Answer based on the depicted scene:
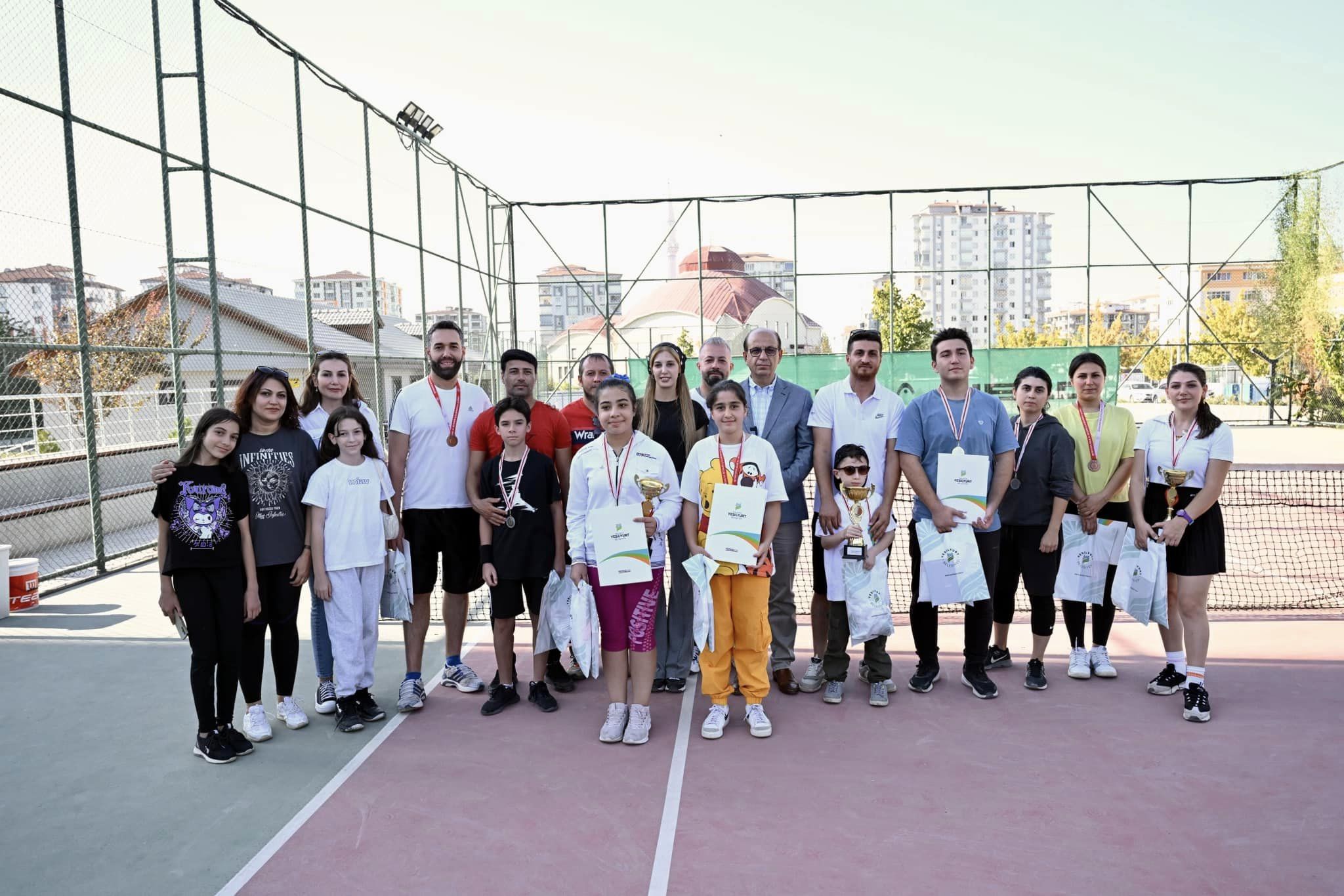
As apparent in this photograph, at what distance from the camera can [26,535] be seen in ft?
32.0

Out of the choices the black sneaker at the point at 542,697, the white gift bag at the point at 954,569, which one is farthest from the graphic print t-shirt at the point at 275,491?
the white gift bag at the point at 954,569

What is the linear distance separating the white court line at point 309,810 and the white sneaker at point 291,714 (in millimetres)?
406

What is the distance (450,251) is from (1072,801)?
15.3m

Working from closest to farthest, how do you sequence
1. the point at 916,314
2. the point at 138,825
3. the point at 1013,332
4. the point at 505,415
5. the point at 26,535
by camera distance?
the point at 138,825, the point at 505,415, the point at 26,535, the point at 916,314, the point at 1013,332

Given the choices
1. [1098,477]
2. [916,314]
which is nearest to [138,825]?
[1098,477]

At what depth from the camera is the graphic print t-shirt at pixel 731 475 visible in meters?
4.36

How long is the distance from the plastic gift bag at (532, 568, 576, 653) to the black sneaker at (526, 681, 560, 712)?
0.30 meters

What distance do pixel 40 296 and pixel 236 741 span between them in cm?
620

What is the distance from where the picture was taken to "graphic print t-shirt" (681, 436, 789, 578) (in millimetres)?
4359

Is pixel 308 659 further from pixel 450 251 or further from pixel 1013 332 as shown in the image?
pixel 1013 332

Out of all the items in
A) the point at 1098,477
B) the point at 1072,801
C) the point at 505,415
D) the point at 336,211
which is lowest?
the point at 1072,801

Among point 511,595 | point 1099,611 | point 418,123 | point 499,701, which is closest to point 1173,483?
point 1099,611

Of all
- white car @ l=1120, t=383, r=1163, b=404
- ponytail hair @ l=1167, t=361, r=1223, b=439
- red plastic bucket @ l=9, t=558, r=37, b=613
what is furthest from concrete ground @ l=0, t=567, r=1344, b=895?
white car @ l=1120, t=383, r=1163, b=404

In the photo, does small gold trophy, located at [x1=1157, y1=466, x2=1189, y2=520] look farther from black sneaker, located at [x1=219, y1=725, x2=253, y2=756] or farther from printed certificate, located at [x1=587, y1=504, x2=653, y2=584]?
black sneaker, located at [x1=219, y1=725, x2=253, y2=756]
